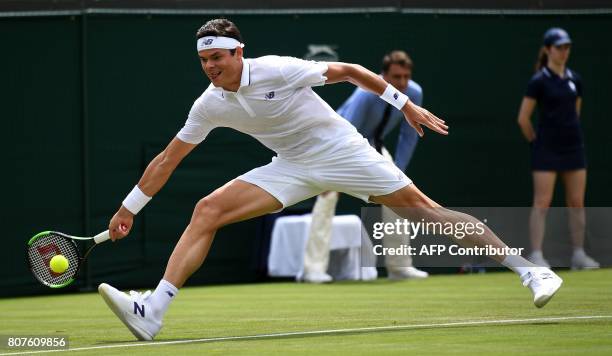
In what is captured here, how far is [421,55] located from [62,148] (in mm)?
4002

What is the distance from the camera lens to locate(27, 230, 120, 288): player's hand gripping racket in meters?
8.30

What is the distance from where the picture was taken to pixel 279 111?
7965 mm

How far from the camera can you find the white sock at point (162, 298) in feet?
24.9

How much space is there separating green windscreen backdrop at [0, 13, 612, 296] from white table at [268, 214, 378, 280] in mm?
235

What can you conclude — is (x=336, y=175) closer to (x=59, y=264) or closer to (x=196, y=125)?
(x=196, y=125)

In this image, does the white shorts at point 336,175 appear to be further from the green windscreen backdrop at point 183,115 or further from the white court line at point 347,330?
the green windscreen backdrop at point 183,115

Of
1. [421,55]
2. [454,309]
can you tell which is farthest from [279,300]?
[421,55]

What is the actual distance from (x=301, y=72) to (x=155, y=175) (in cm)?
113

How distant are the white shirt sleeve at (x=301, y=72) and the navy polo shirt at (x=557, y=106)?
18.8ft

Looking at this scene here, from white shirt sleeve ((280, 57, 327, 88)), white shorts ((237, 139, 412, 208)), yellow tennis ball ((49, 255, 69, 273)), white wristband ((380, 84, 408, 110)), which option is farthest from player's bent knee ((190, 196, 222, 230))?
white wristband ((380, 84, 408, 110))

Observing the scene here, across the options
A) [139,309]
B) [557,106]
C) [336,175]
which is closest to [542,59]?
[557,106]

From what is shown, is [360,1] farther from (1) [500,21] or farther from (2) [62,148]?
(2) [62,148]

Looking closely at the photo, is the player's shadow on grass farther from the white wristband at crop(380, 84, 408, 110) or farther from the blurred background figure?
the blurred background figure

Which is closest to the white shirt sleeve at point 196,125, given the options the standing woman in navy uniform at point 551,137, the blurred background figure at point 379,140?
the blurred background figure at point 379,140
